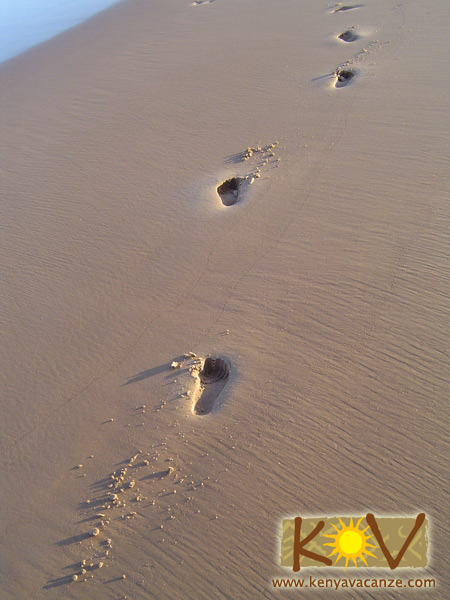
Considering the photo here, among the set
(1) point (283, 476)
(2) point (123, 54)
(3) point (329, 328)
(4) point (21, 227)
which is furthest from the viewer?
(2) point (123, 54)

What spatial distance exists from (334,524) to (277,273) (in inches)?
92.8

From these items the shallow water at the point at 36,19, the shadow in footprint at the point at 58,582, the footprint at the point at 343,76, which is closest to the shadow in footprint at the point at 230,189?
the footprint at the point at 343,76

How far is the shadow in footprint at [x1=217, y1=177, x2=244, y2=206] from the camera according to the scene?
570 cm

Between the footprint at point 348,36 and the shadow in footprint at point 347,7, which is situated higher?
the shadow in footprint at point 347,7

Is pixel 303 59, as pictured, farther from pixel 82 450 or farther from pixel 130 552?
pixel 130 552

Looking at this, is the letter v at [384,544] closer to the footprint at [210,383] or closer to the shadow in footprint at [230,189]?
the footprint at [210,383]

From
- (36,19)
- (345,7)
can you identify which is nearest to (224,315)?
(345,7)

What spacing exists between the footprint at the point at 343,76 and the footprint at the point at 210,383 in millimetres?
5401

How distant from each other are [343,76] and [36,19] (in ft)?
31.7

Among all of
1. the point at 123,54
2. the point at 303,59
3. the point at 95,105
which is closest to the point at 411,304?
the point at 303,59

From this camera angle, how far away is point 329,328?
13.3 ft

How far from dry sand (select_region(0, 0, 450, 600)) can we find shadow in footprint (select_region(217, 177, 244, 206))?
10 cm

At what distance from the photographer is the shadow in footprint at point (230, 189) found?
5.70 metres

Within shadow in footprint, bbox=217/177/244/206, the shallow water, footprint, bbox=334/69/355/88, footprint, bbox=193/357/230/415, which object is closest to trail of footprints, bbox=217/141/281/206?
shadow in footprint, bbox=217/177/244/206
